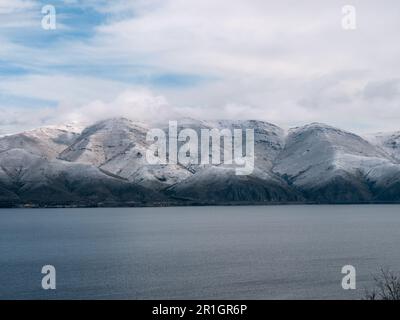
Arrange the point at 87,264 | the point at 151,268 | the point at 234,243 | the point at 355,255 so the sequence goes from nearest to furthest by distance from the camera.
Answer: the point at 151,268, the point at 87,264, the point at 355,255, the point at 234,243

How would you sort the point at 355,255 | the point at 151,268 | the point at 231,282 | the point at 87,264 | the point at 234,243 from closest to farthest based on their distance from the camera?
1. the point at 231,282
2. the point at 151,268
3. the point at 87,264
4. the point at 355,255
5. the point at 234,243

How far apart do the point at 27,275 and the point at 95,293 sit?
28.0 meters

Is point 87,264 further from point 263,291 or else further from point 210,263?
point 263,291

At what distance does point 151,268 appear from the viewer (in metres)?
131

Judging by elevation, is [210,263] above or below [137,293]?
above

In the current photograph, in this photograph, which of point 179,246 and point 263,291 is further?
point 179,246

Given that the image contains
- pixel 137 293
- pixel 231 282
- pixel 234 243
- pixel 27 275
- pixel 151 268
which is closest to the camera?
pixel 137 293

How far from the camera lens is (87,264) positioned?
141500 millimetres

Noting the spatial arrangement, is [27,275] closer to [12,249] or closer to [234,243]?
[12,249]
